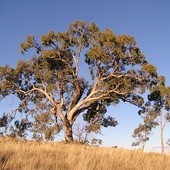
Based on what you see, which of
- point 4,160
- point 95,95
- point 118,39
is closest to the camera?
point 4,160

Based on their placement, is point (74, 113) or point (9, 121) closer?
point (74, 113)

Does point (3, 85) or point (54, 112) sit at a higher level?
point (3, 85)

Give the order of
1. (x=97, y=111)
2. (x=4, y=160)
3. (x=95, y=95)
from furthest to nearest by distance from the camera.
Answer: (x=97, y=111)
(x=95, y=95)
(x=4, y=160)

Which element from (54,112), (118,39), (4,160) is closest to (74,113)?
(54,112)

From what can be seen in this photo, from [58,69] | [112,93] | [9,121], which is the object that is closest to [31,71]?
[58,69]

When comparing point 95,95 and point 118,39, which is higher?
point 118,39

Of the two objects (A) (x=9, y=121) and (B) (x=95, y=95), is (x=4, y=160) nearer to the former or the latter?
(B) (x=95, y=95)

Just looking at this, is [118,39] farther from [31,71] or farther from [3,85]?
[3,85]

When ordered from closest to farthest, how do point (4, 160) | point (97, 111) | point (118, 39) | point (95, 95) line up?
point (4, 160) < point (118, 39) < point (95, 95) < point (97, 111)

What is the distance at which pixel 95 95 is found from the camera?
2905 centimetres

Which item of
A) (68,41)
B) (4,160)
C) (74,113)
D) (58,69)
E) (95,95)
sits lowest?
(4,160)

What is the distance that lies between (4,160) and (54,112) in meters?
21.8

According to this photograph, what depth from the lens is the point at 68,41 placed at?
29.1 metres

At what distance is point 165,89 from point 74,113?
26.6 feet
